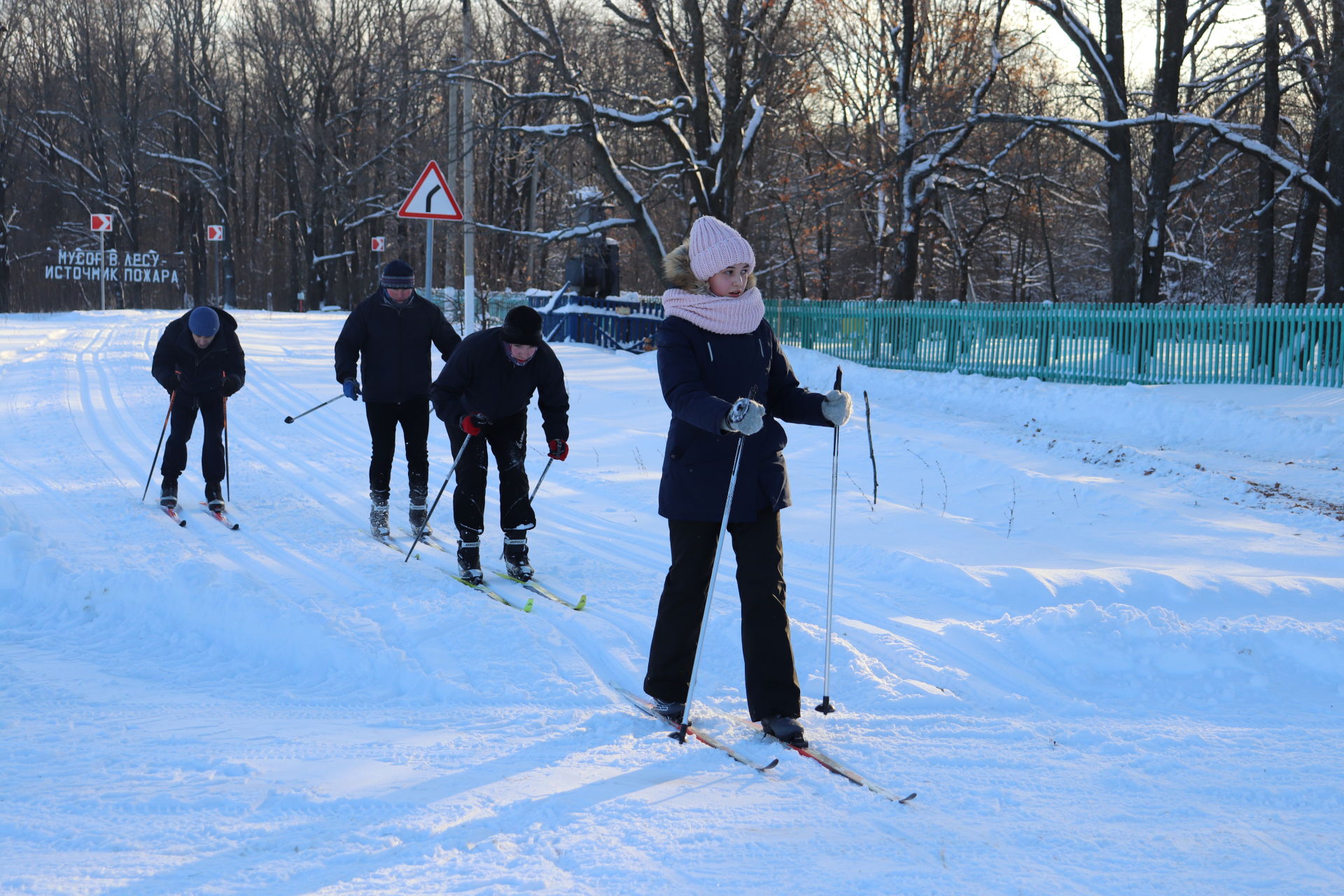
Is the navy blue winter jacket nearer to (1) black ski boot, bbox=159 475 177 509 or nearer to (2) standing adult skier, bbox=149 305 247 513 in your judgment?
(2) standing adult skier, bbox=149 305 247 513

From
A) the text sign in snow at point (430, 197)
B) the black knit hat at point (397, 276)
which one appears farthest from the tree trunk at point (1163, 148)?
the black knit hat at point (397, 276)

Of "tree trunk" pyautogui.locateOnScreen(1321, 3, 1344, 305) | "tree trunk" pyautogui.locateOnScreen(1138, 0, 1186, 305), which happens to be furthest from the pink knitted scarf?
"tree trunk" pyautogui.locateOnScreen(1138, 0, 1186, 305)

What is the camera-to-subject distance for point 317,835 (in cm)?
316

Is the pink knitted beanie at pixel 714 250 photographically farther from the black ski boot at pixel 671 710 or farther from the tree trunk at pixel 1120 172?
the tree trunk at pixel 1120 172

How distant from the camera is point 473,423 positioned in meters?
6.33

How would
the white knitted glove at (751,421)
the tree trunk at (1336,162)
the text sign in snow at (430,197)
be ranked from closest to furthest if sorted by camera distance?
the white knitted glove at (751,421)
the text sign in snow at (430,197)
the tree trunk at (1336,162)

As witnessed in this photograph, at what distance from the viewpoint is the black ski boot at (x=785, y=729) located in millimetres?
3992

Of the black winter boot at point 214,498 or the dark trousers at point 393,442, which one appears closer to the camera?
the dark trousers at point 393,442

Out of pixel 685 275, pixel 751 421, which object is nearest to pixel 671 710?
pixel 751 421

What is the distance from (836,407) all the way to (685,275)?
735 mm

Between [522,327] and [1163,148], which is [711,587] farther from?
[1163,148]

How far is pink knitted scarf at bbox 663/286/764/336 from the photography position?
13.2 feet

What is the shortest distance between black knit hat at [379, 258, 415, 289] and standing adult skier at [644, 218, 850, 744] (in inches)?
152

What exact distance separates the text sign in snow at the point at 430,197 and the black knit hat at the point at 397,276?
17.2 feet
